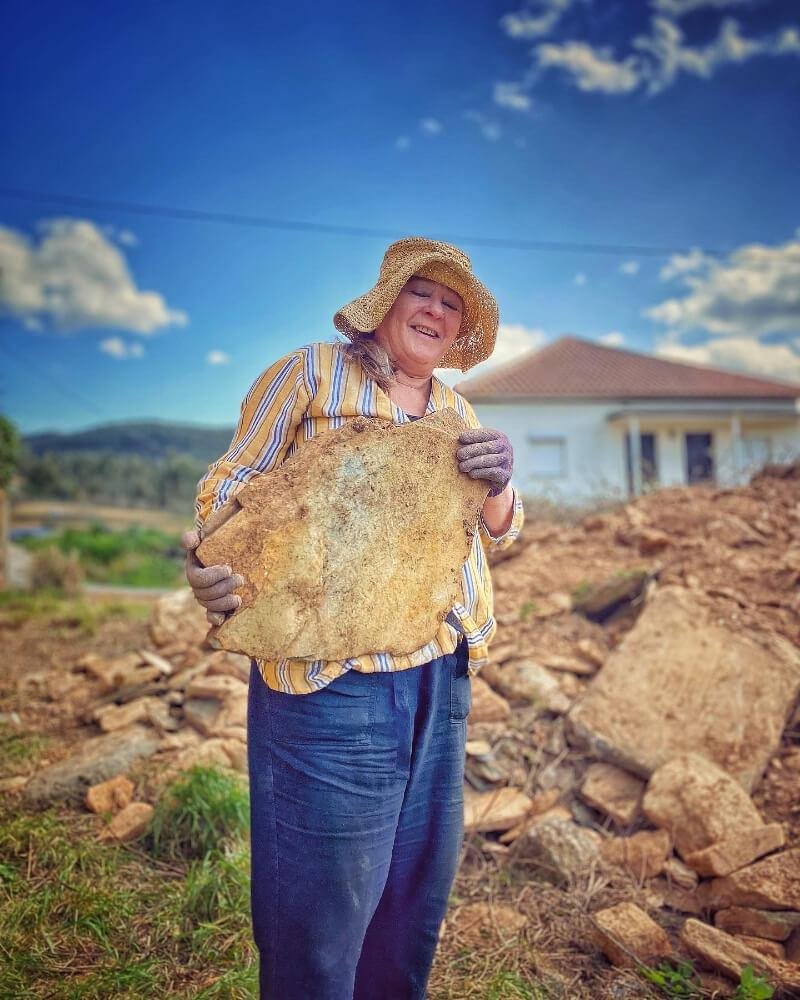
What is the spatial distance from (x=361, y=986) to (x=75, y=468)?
113 feet

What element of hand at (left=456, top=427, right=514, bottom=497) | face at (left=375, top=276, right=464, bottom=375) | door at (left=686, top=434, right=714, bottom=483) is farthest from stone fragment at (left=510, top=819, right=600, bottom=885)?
door at (left=686, top=434, right=714, bottom=483)

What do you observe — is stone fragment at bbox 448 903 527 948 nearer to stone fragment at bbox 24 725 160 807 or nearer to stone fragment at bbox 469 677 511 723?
stone fragment at bbox 469 677 511 723

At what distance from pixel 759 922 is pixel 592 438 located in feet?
50.2

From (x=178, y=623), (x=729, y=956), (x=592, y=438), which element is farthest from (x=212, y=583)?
(x=592, y=438)

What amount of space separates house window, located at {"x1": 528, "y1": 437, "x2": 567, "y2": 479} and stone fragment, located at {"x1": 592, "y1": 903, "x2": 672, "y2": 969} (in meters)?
14.3

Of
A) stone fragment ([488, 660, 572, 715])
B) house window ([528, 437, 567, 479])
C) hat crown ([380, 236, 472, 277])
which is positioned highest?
house window ([528, 437, 567, 479])

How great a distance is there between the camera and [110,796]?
3.03 m

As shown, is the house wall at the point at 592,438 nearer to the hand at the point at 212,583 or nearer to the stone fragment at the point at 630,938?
the stone fragment at the point at 630,938

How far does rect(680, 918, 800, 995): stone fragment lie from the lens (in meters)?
2.05

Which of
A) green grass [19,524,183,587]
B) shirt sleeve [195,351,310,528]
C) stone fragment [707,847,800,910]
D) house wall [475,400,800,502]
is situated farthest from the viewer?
house wall [475,400,800,502]

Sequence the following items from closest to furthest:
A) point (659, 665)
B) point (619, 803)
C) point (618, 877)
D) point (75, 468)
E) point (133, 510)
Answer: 1. point (618, 877)
2. point (619, 803)
3. point (659, 665)
4. point (133, 510)
5. point (75, 468)

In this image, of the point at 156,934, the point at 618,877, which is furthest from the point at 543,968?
the point at 156,934

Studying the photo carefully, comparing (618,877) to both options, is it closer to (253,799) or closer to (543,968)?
(543,968)

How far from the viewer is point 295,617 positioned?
56.0 inches
